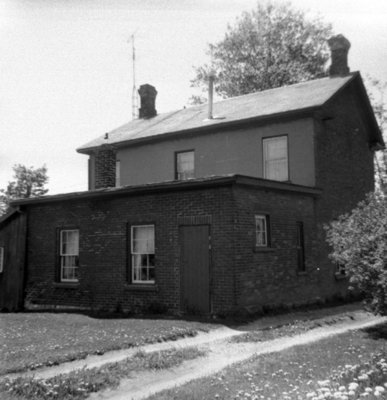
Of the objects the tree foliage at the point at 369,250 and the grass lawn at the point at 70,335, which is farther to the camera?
the tree foliage at the point at 369,250

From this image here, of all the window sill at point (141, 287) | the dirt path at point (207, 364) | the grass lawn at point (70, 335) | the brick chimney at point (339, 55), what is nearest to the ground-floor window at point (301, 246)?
the dirt path at point (207, 364)

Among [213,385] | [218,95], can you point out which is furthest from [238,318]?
[218,95]

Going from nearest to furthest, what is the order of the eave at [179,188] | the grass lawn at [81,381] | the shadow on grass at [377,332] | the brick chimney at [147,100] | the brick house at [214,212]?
the grass lawn at [81,381]
the shadow on grass at [377,332]
the eave at [179,188]
the brick house at [214,212]
the brick chimney at [147,100]

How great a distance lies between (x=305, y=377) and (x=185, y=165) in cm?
1390

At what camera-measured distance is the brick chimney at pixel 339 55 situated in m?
21.2

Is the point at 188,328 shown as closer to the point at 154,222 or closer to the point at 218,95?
the point at 154,222

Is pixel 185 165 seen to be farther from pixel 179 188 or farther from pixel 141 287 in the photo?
pixel 141 287

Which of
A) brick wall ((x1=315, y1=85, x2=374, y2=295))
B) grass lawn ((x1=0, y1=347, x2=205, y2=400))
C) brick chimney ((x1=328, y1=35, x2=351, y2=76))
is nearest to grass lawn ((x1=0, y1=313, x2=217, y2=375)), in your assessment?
grass lawn ((x1=0, y1=347, x2=205, y2=400))

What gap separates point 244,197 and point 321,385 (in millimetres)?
7442

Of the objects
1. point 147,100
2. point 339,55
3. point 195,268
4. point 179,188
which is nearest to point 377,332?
point 195,268

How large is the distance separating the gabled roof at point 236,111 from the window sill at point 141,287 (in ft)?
23.2

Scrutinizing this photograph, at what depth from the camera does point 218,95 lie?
40.1 m

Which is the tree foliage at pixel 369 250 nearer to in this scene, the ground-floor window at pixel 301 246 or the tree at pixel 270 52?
the ground-floor window at pixel 301 246

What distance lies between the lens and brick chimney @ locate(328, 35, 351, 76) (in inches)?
837
